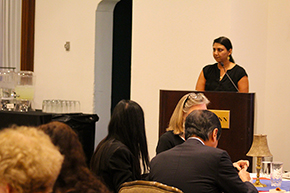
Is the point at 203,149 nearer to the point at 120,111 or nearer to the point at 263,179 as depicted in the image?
the point at 120,111

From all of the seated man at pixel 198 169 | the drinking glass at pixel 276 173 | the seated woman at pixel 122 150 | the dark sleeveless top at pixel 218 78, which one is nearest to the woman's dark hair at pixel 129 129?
the seated woman at pixel 122 150

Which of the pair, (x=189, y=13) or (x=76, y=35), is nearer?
(x=189, y=13)

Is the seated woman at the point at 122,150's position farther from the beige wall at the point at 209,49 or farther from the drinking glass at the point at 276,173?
the beige wall at the point at 209,49

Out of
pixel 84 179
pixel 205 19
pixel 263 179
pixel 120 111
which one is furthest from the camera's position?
pixel 205 19

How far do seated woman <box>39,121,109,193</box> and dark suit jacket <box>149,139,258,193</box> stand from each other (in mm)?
631

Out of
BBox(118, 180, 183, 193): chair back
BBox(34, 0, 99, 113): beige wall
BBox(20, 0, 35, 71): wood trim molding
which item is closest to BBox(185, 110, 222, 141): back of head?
BBox(118, 180, 183, 193): chair back

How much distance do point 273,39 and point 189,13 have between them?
1154 millimetres

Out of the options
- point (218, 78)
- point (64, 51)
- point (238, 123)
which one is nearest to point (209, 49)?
point (218, 78)

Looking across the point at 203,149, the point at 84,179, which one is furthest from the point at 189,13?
the point at 84,179

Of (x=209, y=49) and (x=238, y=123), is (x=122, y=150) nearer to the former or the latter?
(x=238, y=123)

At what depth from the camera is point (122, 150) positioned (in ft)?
8.17

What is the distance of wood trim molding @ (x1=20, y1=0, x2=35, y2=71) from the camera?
7.32 metres

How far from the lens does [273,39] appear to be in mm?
5281

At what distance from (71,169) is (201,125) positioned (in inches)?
38.7
